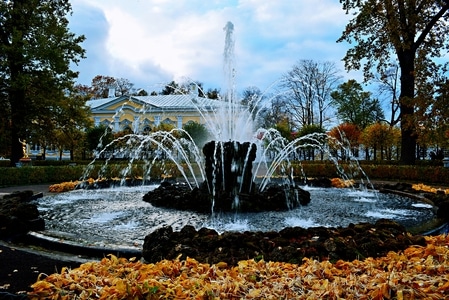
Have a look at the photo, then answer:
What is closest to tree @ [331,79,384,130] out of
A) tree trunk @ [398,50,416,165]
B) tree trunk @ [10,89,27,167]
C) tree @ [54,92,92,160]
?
tree trunk @ [398,50,416,165]

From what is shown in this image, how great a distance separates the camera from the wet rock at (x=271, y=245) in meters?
3.91

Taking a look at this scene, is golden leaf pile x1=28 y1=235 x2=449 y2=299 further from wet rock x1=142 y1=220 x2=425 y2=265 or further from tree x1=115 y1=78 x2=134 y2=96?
tree x1=115 y1=78 x2=134 y2=96

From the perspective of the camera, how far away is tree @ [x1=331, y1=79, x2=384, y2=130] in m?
43.5

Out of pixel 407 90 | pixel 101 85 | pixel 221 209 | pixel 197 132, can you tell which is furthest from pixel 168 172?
pixel 101 85

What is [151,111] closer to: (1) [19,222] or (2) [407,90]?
(2) [407,90]

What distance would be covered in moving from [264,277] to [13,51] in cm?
2038

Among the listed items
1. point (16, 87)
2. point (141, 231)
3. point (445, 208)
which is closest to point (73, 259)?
point (141, 231)

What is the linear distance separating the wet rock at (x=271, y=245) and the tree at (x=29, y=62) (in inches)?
702

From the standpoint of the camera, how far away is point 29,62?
19953mm

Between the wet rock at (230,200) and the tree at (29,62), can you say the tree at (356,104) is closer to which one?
the tree at (29,62)

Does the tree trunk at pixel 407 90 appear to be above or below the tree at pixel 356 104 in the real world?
below

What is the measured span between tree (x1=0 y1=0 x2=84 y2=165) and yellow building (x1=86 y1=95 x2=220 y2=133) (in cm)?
2362

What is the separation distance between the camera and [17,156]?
21.0m

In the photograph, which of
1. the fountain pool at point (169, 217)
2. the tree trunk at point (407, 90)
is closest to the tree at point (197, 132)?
the tree trunk at point (407, 90)
